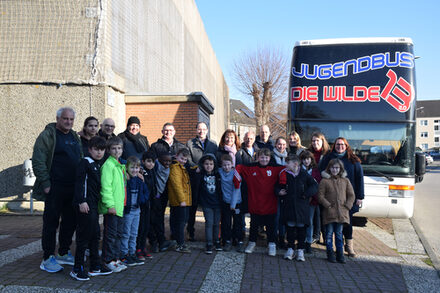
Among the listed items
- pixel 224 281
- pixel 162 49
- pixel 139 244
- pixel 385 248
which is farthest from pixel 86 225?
pixel 162 49

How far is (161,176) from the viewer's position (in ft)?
16.4

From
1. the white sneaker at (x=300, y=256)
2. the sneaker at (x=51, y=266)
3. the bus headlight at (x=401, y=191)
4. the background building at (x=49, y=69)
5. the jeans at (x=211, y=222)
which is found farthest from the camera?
the background building at (x=49, y=69)

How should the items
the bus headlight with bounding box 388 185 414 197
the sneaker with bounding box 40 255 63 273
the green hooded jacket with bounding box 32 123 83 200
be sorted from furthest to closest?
the bus headlight with bounding box 388 185 414 197 → the sneaker with bounding box 40 255 63 273 → the green hooded jacket with bounding box 32 123 83 200

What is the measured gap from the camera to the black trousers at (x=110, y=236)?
408cm

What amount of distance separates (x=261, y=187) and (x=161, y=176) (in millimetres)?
1402

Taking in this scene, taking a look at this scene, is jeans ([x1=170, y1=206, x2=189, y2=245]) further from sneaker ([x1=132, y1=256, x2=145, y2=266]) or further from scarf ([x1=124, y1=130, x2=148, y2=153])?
scarf ([x1=124, y1=130, x2=148, y2=153])

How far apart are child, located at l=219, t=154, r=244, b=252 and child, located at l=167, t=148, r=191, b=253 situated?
1.69 ft

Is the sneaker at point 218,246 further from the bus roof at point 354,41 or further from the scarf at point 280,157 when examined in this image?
the bus roof at point 354,41

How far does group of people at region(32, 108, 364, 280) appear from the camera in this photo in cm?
397

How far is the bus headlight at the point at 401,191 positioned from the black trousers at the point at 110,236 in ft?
15.4

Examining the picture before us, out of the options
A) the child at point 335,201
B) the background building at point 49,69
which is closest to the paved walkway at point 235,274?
the child at point 335,201

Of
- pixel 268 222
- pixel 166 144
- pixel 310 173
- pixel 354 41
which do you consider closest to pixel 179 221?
pixel 166 144

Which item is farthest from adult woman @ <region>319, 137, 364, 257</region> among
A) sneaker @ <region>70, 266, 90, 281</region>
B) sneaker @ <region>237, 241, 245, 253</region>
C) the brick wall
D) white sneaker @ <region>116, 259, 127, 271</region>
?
the brick wall

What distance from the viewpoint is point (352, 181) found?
520 cm
